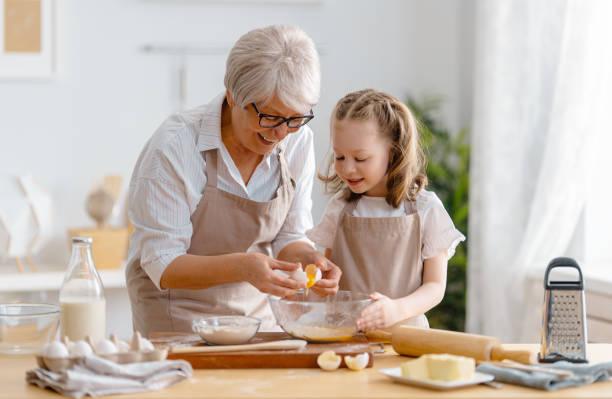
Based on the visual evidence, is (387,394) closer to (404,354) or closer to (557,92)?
(404,354)

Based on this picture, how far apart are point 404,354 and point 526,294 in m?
2.07

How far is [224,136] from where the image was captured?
226cm

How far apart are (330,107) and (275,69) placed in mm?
2349

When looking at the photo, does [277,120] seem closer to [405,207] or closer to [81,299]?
[405,207]

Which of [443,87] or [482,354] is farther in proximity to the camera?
[443,87]

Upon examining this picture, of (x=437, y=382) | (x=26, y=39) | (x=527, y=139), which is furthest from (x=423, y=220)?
(x=26, y=39)

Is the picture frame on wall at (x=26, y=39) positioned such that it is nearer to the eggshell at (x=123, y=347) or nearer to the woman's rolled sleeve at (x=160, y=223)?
the woman's rolled sleeve at (x=160, y=223)

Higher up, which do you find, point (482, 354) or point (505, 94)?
point (505, 94)

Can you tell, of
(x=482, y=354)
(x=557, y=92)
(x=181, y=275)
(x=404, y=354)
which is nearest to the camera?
(x=482, y=354)

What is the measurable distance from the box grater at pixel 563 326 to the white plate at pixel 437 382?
9.6 inches

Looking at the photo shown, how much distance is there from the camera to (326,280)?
1989mm

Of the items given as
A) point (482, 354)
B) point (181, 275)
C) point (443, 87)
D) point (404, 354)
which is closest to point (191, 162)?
point (181, 275)

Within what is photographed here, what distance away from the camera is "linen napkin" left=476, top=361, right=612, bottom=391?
158 cm

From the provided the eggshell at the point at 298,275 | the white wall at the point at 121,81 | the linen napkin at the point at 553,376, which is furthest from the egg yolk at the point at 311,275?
the white wall at the point at 121,81
